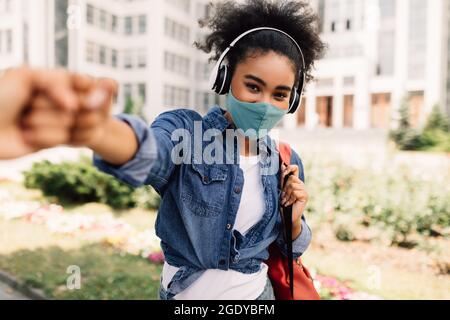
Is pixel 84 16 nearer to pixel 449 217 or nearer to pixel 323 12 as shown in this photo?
pixel 323 12

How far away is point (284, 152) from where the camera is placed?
1748 mm

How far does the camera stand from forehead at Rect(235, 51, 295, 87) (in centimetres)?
150

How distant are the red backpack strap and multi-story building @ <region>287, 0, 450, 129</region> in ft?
88.3

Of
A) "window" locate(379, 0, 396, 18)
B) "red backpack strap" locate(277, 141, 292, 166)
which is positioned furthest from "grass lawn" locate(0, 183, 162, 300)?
"window" locate(379, 0, 396, 18)

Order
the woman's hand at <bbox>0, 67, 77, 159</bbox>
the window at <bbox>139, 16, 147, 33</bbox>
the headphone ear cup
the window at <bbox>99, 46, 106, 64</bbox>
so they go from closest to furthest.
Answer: the woman's hand at <bbox>0, 67, 77, 159</bbox> → the headphone ear cup → the window at <bbox>99, 46, 106, 64</bbox> → the window at <bbox>139, 16, 147, 33</bbox>

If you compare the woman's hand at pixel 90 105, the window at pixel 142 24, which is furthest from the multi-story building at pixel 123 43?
the woman's hand at pixel 90 105

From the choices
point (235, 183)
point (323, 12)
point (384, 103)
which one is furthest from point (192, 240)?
point (323, 12)

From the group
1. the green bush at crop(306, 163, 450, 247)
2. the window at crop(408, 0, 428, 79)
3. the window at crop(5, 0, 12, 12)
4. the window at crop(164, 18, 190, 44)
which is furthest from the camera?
the window at crop(164, 18, 190, 44)

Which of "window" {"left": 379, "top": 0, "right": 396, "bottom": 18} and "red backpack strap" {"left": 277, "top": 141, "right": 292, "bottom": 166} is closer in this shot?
"red backpack strap" {"left": 277, "top": 141, "right": 292, "bottom": 166}

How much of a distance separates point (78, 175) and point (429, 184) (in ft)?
17.9

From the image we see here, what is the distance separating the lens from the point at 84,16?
30.2 m

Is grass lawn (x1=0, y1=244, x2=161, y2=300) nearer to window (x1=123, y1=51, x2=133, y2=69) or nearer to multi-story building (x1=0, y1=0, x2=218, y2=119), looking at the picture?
multi-story building (x1=0, y1=0, x2=218, y2=119)

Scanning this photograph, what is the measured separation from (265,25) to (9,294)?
361cm

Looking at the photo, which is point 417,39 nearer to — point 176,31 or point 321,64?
point 321,64
